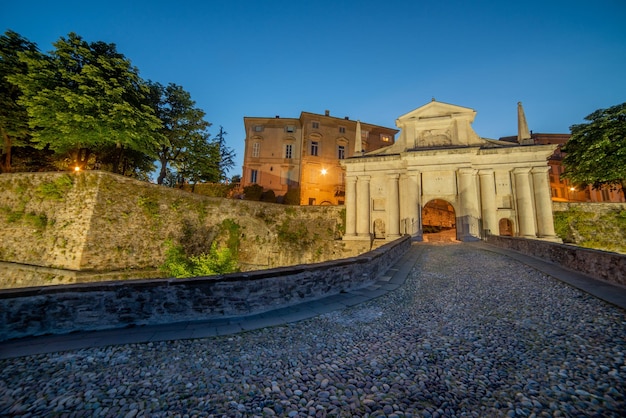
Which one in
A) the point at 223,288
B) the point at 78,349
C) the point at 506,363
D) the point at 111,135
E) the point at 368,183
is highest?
the point at 111,135

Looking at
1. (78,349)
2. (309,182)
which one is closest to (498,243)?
(78,349)

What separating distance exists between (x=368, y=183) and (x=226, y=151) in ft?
76.1

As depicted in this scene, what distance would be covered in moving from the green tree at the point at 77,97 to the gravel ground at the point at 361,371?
1792 cm

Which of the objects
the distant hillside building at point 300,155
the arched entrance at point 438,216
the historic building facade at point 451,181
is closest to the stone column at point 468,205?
the historic building facade at point 451,181

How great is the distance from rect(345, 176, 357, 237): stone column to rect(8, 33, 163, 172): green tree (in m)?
17.2

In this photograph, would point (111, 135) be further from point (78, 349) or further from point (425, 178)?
point (425, 178)

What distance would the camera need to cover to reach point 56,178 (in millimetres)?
15039

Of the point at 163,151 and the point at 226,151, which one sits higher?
the point at 226,151

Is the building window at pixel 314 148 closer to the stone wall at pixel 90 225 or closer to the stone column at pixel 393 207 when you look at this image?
the stone column at pixel 393 207

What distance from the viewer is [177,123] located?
2238 cm

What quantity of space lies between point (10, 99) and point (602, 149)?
4636 cm

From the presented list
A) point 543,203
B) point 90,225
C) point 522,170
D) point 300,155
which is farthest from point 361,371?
point 300,155

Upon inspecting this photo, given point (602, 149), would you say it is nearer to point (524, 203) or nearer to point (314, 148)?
point (524, 203)

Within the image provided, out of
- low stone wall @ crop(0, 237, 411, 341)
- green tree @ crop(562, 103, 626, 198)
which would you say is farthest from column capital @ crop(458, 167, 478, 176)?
low stone wall @ crop(0, 237, 411, 341)
